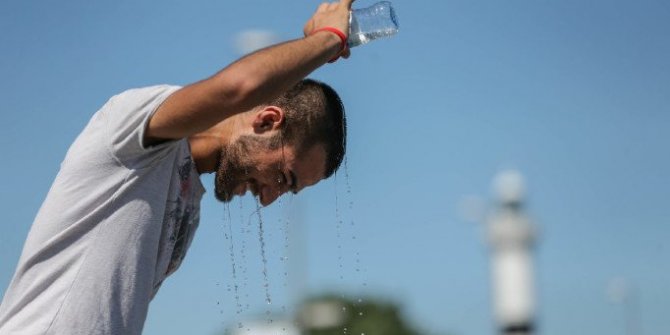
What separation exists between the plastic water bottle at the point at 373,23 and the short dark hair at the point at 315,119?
1.09 ft

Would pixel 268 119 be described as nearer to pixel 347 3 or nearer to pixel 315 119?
pixel 315 119

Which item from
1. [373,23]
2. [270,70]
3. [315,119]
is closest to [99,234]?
[270,70]

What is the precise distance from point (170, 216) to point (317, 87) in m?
0.94

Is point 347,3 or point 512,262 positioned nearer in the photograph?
point 347,3

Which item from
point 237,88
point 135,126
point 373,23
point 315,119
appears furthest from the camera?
point 373,23

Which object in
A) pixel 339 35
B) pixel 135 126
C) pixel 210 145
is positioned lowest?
pixel 135 126

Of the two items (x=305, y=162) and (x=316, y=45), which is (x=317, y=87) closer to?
(x=305, y=162)

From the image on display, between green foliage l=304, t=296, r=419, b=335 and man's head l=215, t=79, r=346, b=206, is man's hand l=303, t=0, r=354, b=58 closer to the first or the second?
man's head l=215, t=79, r=346, b=206

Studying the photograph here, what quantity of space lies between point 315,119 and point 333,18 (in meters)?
0.58

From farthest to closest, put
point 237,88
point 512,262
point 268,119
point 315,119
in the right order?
point 512,262, point 315,119, point 268,119, point 237,88

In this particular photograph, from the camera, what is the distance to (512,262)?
39.3m

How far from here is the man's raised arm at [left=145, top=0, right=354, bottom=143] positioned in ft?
12.3

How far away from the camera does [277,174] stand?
459 cm

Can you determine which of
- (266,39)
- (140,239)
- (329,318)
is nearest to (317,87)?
(140,239)
